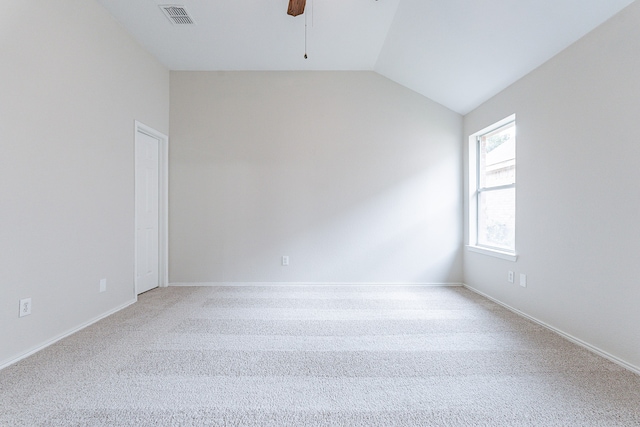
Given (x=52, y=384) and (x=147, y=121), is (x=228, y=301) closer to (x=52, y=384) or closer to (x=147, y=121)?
(x=52, y=384)

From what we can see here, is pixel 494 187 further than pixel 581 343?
Yes

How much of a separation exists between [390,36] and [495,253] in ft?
8.73

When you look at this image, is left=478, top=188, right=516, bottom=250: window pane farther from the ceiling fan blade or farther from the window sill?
the ceiling fan blade

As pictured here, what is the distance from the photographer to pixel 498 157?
351cm

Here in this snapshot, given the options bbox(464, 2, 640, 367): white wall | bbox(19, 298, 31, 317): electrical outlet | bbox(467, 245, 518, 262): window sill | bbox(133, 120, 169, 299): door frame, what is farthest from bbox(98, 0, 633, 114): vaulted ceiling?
bbox(19, 298, 31, 317): electrical outlet

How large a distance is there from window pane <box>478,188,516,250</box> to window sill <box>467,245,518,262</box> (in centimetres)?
11

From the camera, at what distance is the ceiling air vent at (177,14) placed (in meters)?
2.87

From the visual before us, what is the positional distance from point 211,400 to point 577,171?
9.75ft

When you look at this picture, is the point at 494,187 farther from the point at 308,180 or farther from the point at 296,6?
the point at 296,6

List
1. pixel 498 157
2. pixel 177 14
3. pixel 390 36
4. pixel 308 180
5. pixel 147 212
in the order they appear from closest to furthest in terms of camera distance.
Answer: pixel 177 14
pixel 390 36
pixel 498 157
pixel 147 212
pixel 308 180

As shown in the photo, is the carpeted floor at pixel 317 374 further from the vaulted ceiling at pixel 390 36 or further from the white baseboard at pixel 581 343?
the vaulted ceiling at pixel 390 36

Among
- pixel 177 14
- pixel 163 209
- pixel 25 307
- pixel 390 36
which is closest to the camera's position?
pixel 25 307

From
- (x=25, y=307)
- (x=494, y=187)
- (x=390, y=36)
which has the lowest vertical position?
(x=25, y=307)

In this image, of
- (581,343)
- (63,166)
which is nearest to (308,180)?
(63,166)
